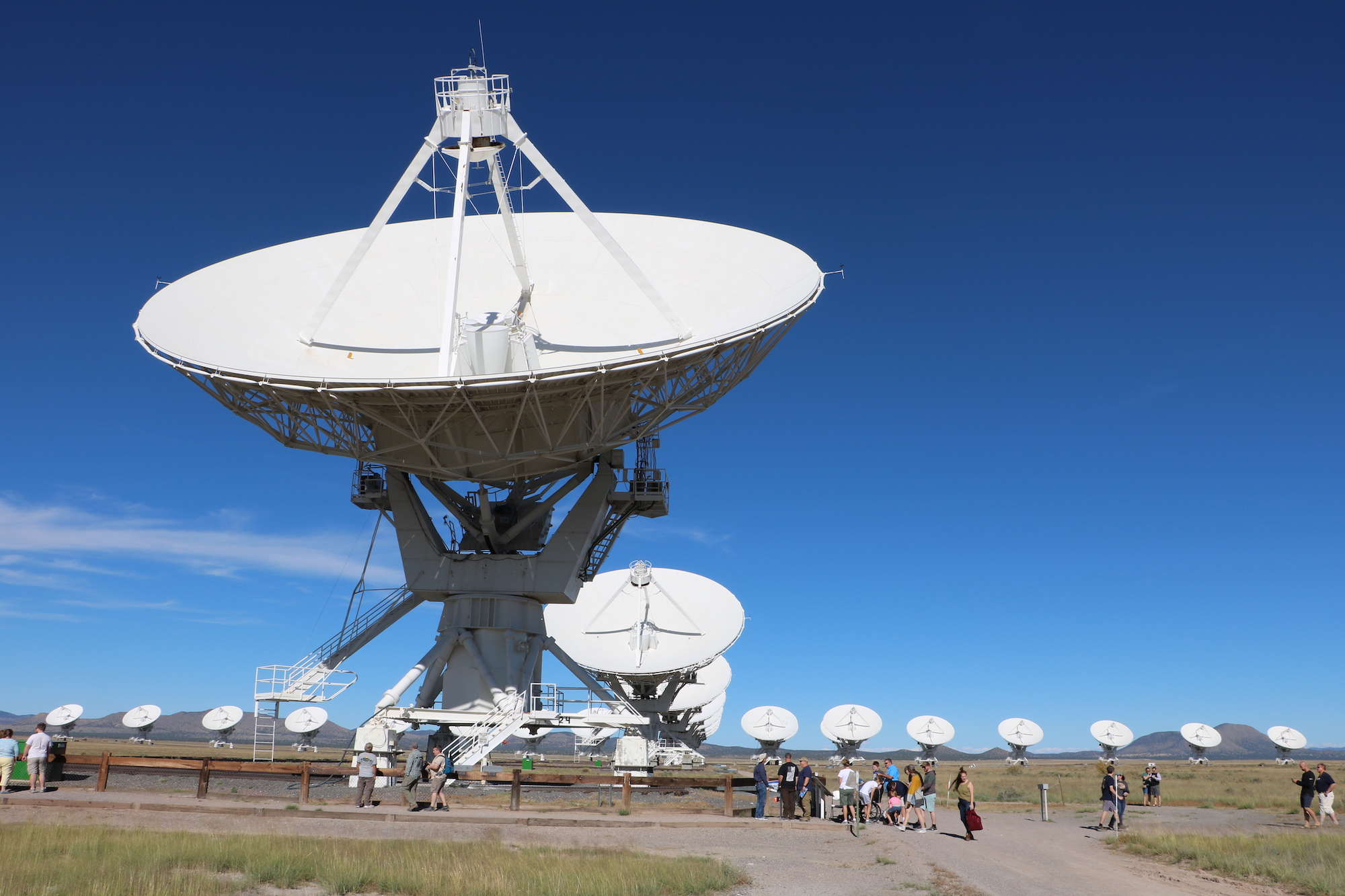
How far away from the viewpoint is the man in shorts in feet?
58.1

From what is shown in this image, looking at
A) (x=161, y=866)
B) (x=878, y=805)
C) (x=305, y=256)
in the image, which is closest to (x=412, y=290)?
(x=305, y=256)

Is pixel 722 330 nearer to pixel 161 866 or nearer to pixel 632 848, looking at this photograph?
pixel 632 848

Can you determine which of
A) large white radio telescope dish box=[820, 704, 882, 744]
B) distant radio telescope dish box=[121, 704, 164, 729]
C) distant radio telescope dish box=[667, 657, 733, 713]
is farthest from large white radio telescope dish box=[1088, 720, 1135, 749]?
distant radio telescope dish box=[121, 704, 164, 729]

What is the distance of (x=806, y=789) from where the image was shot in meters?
19.0

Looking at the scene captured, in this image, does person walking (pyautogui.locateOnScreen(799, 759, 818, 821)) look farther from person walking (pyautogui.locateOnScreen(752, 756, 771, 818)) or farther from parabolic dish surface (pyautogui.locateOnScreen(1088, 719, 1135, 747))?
parabolic dish surface (pyautogui.locateOnScreen(1088, 719, 1135, 747))

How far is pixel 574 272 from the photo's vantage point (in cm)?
2581

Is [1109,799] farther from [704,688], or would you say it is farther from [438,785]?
[704,688]

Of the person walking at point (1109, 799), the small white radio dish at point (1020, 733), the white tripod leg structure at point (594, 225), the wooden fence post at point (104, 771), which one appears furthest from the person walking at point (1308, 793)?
the small white radio dish at point (1020, 733)

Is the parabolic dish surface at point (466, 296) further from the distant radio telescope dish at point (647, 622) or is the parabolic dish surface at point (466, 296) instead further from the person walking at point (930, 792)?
the distant radio telescope dish at point (647, 622)

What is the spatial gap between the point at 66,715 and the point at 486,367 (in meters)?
43.4

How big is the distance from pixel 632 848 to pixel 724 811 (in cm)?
492

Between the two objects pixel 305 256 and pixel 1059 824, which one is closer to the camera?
pixel 1059 824

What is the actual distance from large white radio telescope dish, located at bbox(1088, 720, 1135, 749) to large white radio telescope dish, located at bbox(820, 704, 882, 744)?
48.0 ft

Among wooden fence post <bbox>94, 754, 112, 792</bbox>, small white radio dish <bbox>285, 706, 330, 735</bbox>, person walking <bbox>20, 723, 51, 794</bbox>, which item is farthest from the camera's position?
small white radio dish <bbox>285, 706, 330, 735</bbox>
